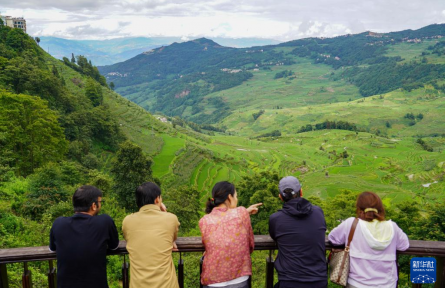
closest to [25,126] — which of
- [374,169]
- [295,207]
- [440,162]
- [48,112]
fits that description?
[48,112]

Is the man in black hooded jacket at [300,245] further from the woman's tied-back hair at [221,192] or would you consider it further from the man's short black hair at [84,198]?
the man's short black hair at [84,198]

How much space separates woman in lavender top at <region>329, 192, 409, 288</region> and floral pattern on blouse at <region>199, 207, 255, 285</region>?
145cm

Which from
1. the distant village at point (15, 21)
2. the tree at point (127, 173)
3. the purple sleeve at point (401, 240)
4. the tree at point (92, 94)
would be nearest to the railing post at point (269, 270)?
the purple sleeve at point (401, 240)

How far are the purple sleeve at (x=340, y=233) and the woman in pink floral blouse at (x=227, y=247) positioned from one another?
1164 mm

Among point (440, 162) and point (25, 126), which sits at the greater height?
point (25, 126)

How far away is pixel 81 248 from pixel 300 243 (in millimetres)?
2896

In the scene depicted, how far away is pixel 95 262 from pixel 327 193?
68228 mm

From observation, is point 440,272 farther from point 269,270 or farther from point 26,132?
point 26,132

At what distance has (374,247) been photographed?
4.18 metres

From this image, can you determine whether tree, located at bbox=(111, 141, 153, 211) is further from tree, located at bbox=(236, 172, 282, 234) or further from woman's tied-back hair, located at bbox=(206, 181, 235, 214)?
woman's tied-back hair, located at bbox=(206, 181, 235, 214)

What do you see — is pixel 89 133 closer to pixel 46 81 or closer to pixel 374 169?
pixel 46 81

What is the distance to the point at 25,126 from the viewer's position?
92.9 ft

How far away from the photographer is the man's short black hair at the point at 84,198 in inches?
166

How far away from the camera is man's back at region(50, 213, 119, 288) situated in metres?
4.04
